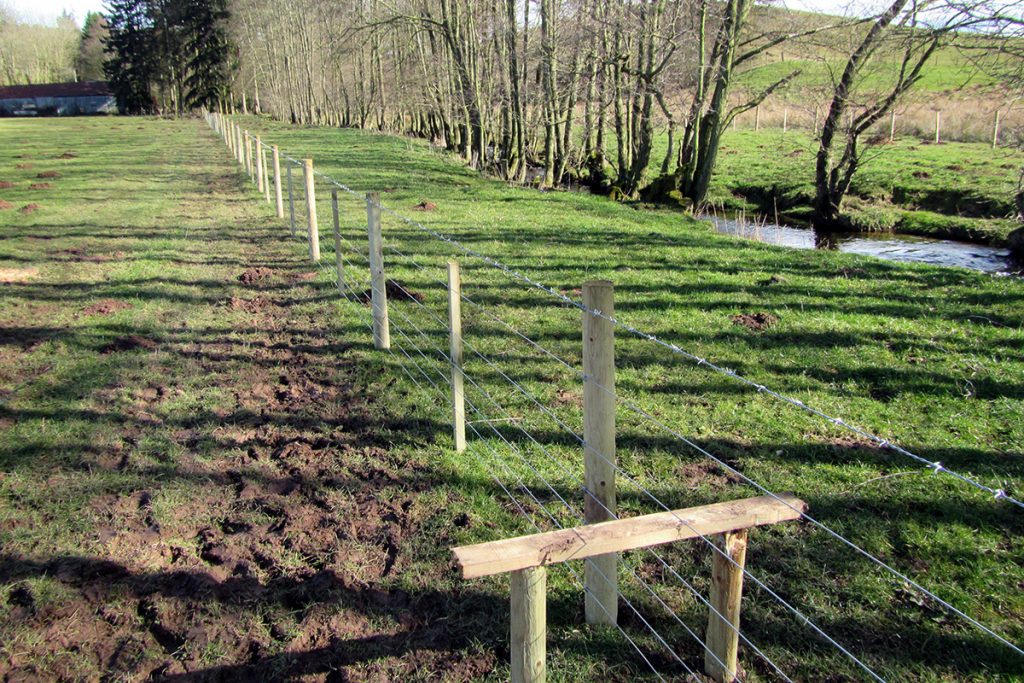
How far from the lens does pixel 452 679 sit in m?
3.22

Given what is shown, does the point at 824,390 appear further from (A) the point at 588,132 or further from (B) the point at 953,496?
(A) the point at 588,132

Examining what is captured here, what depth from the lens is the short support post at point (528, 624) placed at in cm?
256

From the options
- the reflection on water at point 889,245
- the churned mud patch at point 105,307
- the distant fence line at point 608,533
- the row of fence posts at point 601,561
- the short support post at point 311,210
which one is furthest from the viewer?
the reflection on water at point 889,245

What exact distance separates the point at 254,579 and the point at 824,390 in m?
4.45

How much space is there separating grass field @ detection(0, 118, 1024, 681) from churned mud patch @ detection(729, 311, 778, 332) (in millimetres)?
149

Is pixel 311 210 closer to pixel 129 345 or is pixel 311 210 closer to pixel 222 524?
pixel 129 345

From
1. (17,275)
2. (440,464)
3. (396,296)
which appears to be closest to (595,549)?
(440,464)

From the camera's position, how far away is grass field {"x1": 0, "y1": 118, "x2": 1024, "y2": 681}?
11.3 ft

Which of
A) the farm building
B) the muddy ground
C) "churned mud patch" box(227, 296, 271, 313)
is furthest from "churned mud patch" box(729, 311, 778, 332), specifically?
the farm building

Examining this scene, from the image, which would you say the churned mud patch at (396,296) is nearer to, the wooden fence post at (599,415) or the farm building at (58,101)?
the wooden fence post at (599,415)

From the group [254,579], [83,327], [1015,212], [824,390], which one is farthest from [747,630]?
[1015,212]

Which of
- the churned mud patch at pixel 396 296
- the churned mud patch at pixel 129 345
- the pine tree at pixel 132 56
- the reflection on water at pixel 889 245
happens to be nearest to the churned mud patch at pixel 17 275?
the churned mud patch at pixel 129 345

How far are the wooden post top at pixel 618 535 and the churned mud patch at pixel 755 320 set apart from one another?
510cm

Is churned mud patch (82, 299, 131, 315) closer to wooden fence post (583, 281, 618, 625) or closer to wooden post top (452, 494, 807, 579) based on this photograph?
wooden fence post (583, 281, 618, 625)
